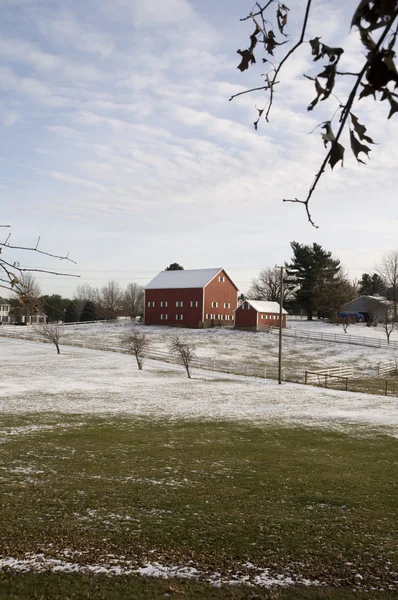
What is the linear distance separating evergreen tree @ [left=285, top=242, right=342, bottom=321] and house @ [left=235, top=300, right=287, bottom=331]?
11.2m

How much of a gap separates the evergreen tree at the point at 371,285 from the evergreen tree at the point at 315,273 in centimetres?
2512

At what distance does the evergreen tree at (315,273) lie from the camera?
8062 cm

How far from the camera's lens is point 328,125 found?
5.74ft

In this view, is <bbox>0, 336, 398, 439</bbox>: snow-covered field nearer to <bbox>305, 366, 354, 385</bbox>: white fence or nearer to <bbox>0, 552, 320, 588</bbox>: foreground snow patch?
<bbox>305, 366, 354, 385</bbox>: white fence

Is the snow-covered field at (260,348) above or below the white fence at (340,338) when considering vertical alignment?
below

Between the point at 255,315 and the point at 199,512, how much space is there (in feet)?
193

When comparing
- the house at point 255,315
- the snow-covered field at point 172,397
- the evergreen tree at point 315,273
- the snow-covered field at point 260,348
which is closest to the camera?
the snow-covered field at point 172,397

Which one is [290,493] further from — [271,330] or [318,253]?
[318,253]

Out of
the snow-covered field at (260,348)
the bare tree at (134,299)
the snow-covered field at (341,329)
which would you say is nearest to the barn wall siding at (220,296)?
the snow-covered field at (260,348)

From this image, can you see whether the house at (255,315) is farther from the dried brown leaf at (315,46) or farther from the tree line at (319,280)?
the dried brown leaf at (315,46)

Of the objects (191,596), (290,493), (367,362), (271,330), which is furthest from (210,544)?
(271,330)

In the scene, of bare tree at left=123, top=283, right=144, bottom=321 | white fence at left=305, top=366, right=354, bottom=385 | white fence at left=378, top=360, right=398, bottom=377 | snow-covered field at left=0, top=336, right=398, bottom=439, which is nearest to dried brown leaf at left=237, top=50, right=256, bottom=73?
snow-covered field at left=0, top=336, right=398, bottom=439

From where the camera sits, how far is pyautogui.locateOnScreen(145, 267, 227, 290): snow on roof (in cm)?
7206

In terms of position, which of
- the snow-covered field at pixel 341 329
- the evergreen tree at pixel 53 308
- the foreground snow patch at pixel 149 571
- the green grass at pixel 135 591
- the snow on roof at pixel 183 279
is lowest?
the foreground snow patch at pixel 149 571
